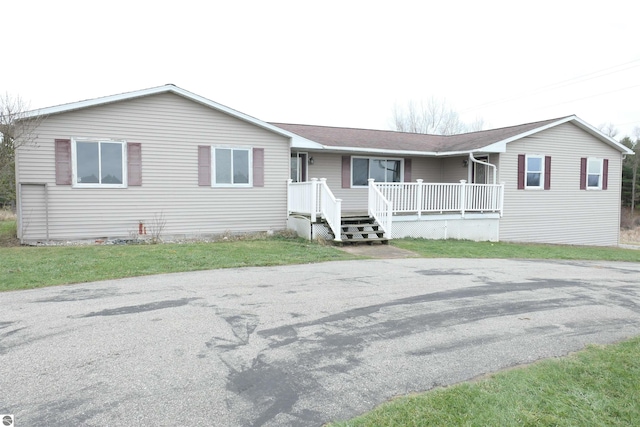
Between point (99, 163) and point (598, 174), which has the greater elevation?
point (598, 174)

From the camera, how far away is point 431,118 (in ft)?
137

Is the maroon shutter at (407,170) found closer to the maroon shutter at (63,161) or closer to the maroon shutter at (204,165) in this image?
the maroon shutter at (204,165)

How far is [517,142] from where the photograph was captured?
16672mm

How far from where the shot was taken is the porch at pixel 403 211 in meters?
12.4

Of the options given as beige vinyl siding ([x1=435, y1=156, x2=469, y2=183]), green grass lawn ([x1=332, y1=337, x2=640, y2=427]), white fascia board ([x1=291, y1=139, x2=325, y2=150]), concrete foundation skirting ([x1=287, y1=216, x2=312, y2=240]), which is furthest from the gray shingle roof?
green grass lawn ([x1=332, y1=337, x2=640, y2=427])

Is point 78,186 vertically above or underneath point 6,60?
underneath

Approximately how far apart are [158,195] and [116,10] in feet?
27.4

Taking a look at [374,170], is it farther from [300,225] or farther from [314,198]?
[314,198]

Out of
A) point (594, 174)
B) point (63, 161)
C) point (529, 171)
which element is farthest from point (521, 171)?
point (63, 161)

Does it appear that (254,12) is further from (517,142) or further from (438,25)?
(517,142)

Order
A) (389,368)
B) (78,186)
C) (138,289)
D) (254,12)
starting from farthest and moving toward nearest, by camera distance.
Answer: (254,12) < (78,186) < (138,289) < (389,368)

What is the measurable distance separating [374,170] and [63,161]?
10.7 m

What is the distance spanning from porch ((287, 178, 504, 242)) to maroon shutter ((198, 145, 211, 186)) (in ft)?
8.61

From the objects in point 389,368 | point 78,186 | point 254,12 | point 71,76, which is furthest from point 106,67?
point 389,368
